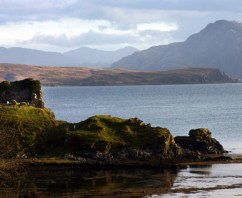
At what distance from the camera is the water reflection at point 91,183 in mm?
63750

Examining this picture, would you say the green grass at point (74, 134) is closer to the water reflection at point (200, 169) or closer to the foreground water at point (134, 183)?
the water reflection at point (200, 169)

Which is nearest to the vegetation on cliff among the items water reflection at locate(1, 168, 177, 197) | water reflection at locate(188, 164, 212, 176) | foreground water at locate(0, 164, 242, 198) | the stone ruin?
water reflection at locate(188, 164, 212, 176)

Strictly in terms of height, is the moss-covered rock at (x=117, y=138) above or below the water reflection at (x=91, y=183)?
above

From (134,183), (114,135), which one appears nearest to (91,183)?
(134,183)

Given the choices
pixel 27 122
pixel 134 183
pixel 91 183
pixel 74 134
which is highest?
pixel 27 122

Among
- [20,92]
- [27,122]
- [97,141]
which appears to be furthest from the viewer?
[20,92]

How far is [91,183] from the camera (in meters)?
71.1

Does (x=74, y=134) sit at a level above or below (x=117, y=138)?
above

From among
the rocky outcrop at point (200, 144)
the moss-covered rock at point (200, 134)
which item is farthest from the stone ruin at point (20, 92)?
the moss-covered rock at point (200, 134)

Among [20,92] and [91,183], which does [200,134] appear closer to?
[20,92]

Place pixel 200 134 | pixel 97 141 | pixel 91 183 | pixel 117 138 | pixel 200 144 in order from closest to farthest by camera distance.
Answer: pixel 91 183 → pixel 97 141 → pixel 117 138 → pixel 200 144 → pixel 200 134

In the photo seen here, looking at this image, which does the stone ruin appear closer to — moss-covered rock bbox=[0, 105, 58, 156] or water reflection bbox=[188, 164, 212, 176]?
moss-covered rock bbox=[0, 105, 58, 156]

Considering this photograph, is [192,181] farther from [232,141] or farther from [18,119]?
[232,141]

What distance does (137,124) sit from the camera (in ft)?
328
